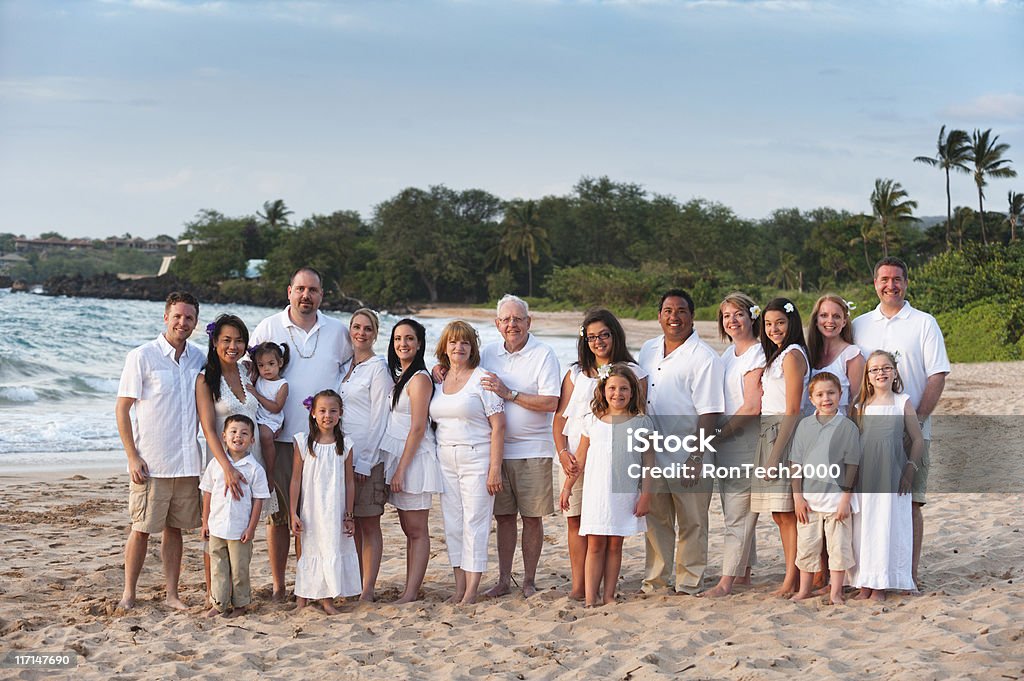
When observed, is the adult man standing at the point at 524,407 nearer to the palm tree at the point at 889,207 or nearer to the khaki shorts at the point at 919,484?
the khaki shorts at the point at 919,484

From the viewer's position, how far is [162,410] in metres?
5.04

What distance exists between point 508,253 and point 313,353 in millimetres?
49348

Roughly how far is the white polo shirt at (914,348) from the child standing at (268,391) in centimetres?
303

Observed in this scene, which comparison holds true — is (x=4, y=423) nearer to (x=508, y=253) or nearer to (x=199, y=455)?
(x=199, y=455)

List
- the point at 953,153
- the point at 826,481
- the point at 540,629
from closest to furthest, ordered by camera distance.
Result: the point at 540,629 → the point at 826,481 → the point at 953,153

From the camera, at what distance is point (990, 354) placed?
19500mm

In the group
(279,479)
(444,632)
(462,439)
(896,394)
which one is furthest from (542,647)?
(896,394)

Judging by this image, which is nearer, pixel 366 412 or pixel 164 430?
pixel 164 430

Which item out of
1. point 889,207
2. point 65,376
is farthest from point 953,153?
point 65,376

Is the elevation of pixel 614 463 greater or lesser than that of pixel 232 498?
greater

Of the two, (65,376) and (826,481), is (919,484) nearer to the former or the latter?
(826,481)

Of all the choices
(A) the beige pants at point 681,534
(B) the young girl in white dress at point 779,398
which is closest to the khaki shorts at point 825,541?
(B) the young girl in white dress at point 779,398

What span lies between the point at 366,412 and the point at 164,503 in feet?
3.66

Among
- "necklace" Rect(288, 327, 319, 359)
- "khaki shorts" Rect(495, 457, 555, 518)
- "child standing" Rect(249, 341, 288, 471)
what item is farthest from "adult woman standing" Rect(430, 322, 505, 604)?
"child standing" Rect(249, 341, 288, 471)
